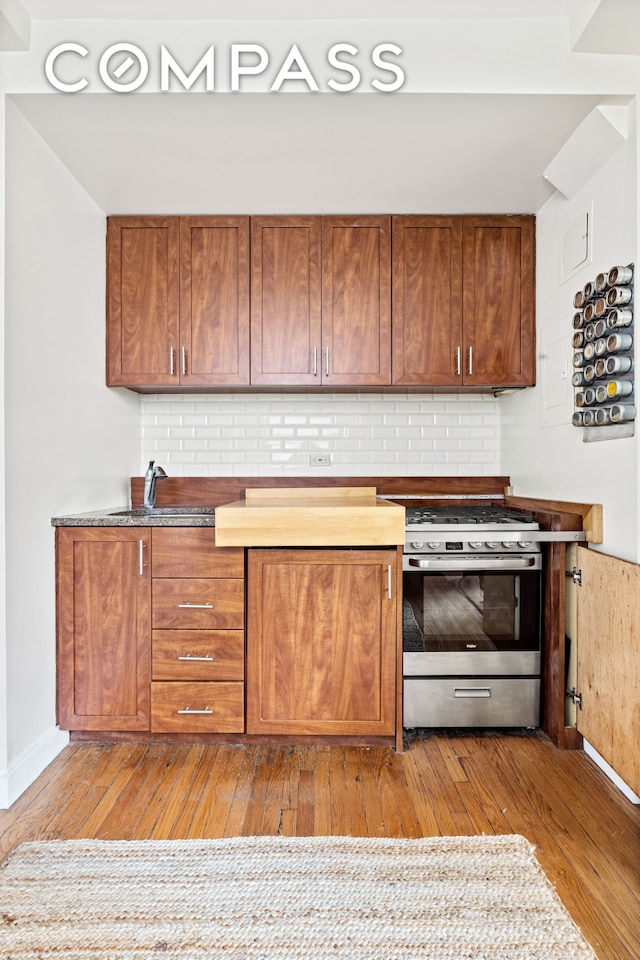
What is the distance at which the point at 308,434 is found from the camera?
331 centimetres

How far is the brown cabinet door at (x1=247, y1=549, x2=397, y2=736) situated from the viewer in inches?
94.9

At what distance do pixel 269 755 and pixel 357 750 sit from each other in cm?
36

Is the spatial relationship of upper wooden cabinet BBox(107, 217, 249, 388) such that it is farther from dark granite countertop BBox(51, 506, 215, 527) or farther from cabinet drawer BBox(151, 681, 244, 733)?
cabinet drawer BBox(151, 681, 244, 733)

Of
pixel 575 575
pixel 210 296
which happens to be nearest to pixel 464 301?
pixel 210 296

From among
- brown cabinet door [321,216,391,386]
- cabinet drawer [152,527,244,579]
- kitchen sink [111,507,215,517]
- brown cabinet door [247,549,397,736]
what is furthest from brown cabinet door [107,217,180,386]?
brown cabinet door [247,549,397,736]

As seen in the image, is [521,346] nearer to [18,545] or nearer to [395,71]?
[395,71]

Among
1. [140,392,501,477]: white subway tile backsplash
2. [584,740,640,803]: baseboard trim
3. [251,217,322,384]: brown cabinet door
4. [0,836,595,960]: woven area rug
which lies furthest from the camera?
[140,392,501,477]: white subway tile backsplash

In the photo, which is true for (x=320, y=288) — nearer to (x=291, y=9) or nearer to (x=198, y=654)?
(x=291, y=9)

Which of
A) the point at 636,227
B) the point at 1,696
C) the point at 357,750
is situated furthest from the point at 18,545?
the point at 636,227

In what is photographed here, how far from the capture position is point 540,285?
291 centimetres

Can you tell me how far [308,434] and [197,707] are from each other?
1.54 meters

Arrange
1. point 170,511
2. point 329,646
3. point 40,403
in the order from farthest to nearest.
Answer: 1. point 170,511
2. point 329,646
3. point 40,403

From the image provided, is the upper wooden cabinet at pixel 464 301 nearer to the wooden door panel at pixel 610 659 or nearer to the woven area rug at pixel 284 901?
the wooden door panel at pixel 610 659

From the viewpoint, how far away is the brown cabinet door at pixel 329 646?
2.41 meters
